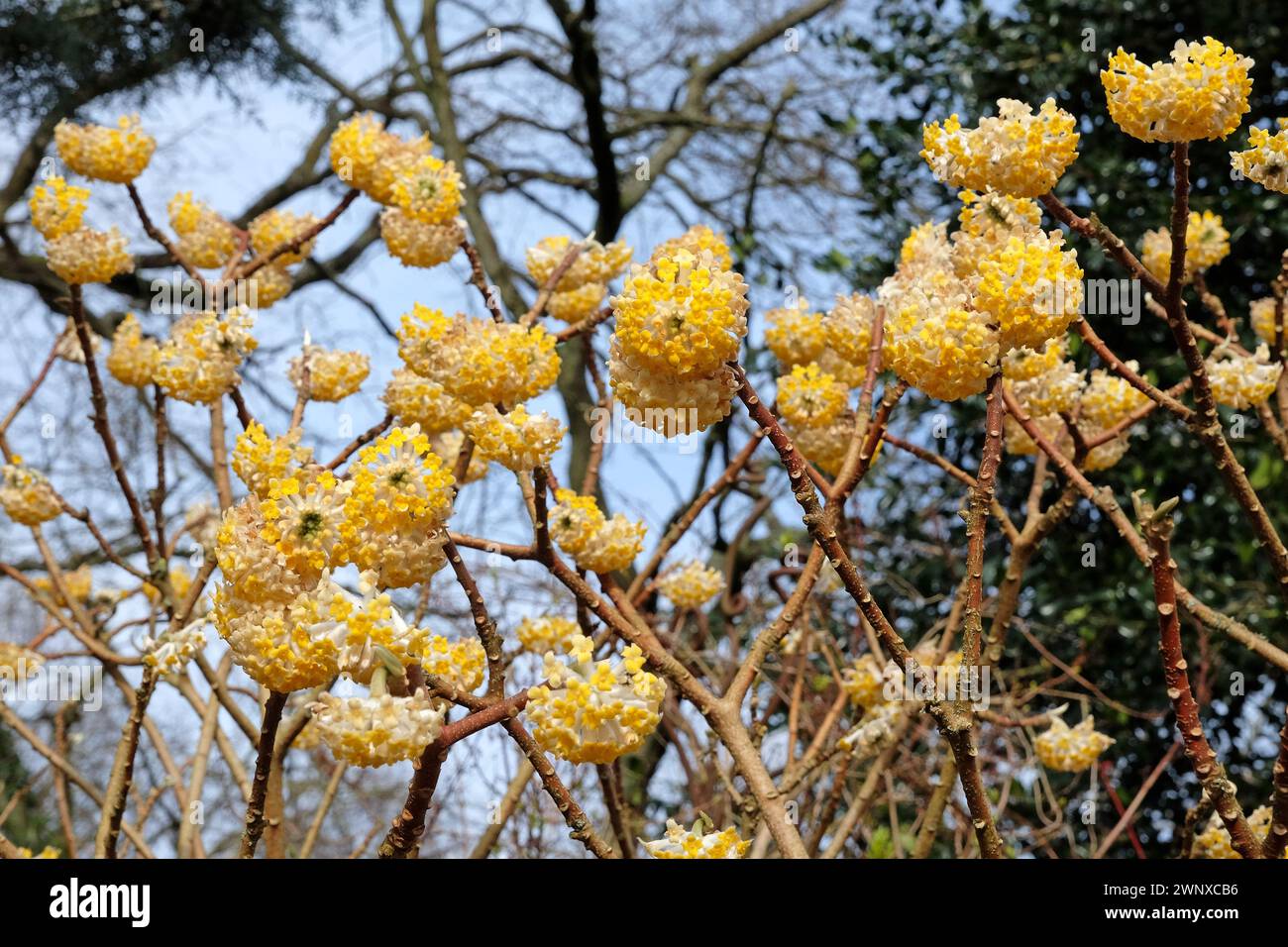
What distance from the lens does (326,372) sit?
70.0 inches

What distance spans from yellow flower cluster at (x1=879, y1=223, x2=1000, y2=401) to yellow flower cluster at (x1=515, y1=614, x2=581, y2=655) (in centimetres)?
81

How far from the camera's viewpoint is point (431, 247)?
65.7 inches

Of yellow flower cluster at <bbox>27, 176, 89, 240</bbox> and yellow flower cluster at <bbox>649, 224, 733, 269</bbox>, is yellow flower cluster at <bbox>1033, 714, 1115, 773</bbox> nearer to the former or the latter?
yellow flower cluster at <bbox>649, 224, 733, 269</bbox>

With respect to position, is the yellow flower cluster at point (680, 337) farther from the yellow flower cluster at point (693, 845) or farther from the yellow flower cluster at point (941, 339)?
the yellow flower cluster at point (693, 845)

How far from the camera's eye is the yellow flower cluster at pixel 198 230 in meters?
2.08

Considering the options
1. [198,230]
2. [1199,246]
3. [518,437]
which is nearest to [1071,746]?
[1199,246]

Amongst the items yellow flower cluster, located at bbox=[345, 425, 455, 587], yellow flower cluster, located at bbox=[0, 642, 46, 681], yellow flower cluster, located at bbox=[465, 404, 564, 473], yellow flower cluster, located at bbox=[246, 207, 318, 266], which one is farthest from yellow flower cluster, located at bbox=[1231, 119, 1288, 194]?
yellow flower cluster, located at bbox=[0, 642, 46, 681]

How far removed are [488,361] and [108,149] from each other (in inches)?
40.5

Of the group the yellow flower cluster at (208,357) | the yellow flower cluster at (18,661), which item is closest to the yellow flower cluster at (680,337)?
the yellow flower cluster at (208,357)

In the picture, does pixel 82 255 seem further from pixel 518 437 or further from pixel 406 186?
pixel 518 437

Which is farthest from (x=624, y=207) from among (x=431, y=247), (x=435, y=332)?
(x=435, y=332)

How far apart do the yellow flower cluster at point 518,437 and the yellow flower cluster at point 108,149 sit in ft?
3.52

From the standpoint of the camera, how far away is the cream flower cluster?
1625 mm
